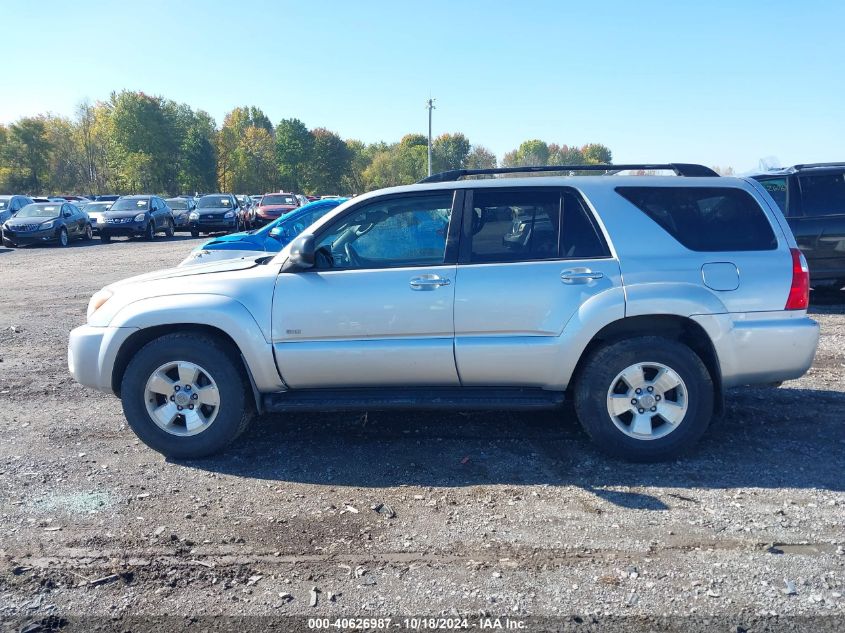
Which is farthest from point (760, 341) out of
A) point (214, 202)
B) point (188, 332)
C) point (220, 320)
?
point (214, 202)

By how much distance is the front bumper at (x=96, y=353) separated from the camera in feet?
16.4

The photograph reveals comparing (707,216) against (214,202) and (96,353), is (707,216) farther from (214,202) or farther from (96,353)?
(214,202)

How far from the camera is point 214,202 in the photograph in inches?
1211

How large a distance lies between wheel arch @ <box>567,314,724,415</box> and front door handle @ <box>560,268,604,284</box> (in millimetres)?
324

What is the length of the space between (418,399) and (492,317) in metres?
0.74

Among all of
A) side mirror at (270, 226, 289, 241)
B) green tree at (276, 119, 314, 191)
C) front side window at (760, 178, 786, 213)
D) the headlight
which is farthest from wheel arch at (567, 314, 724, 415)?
green tree at (276, 119, 314, 191)

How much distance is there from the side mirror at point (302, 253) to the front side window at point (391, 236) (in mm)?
111

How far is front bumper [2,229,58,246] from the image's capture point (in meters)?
24.6

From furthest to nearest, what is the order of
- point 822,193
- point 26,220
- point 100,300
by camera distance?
point 26,220 < point 822,193 < point 100,300

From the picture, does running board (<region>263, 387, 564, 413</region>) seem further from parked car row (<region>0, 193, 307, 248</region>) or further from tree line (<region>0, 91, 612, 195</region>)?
tree line (<region>0, 91, 612, 195</region>)

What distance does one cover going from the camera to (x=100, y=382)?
16.6ft

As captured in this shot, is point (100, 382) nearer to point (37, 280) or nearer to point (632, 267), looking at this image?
point (632, 267)

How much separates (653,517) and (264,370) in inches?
103

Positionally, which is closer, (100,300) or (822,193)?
(100,300)
